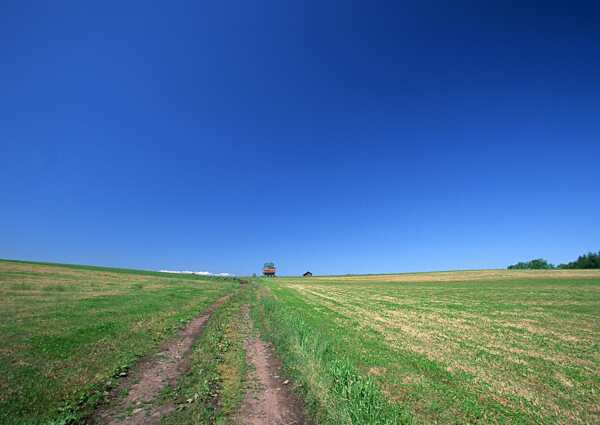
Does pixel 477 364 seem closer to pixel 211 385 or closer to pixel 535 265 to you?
pixel 211 385

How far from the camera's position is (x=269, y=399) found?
7.46m

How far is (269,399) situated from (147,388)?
385 cm

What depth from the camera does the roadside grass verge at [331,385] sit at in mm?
6465

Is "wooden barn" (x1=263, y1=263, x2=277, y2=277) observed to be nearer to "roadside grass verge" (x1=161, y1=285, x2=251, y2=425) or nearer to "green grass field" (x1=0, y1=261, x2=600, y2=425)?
"green grass field" (x1=0, y1=261, x2=600, y2=425)

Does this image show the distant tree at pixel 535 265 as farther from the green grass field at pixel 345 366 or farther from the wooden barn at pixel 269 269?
the green grass field at pixel 345 366

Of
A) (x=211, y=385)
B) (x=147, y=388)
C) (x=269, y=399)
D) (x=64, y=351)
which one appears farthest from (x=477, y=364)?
(x=64, y=351)

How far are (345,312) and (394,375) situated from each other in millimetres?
14216

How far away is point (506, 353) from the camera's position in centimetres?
1170

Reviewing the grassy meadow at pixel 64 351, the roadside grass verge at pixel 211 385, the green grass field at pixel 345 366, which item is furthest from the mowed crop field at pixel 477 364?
the grassy meadow at pixel 64 351

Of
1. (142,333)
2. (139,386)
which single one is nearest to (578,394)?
(139,386)

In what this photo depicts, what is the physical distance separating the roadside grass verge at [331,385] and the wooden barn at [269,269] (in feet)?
513

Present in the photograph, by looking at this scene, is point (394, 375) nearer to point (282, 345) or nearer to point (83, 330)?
point (282, 345)

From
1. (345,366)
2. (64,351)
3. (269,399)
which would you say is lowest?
(269,399)

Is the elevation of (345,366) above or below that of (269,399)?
above
